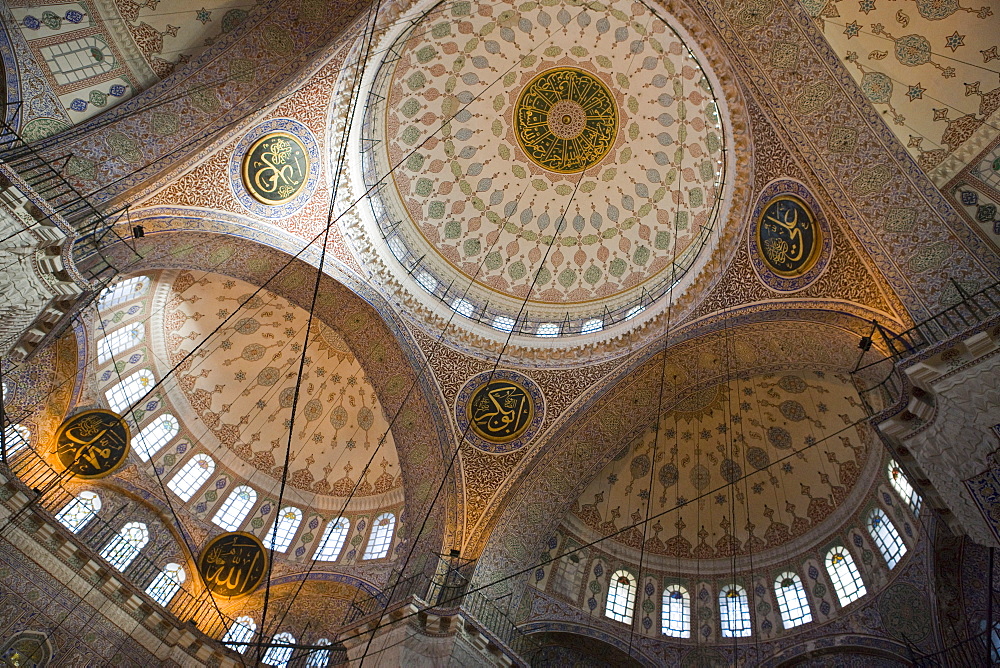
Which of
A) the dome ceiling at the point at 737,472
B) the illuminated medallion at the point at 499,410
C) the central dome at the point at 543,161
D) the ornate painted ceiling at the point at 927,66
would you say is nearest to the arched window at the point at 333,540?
the illuminated medallion at the point at 499,410

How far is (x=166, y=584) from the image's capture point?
11227 millimetres

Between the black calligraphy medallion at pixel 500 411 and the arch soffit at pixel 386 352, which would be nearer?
the arch soffit at pixel 386 352

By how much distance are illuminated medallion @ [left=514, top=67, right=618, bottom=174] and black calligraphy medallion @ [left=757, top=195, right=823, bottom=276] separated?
426 cm

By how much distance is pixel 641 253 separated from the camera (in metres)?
12.6

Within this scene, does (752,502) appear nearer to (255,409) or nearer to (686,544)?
(686,544)

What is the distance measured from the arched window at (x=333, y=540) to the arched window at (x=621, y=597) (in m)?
5.33

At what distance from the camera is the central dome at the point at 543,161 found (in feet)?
37.9

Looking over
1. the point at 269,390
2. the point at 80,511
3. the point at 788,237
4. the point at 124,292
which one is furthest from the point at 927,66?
the point at 80,511

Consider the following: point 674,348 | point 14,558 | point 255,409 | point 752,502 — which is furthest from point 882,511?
point 14,558

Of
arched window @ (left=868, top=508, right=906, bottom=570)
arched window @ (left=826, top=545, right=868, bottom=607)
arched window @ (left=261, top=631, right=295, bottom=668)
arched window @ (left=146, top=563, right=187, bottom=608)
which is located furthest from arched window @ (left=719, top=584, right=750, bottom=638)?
arched window @ (left=146, top=563, right=187, bottom=608)

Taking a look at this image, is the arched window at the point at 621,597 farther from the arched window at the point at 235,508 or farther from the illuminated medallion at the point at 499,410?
the arched window at the point at 235,508

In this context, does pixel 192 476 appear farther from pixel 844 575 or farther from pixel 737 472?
pixel 844 575

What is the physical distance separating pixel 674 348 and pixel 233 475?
9.05 meters

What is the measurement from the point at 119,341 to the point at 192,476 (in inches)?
115
